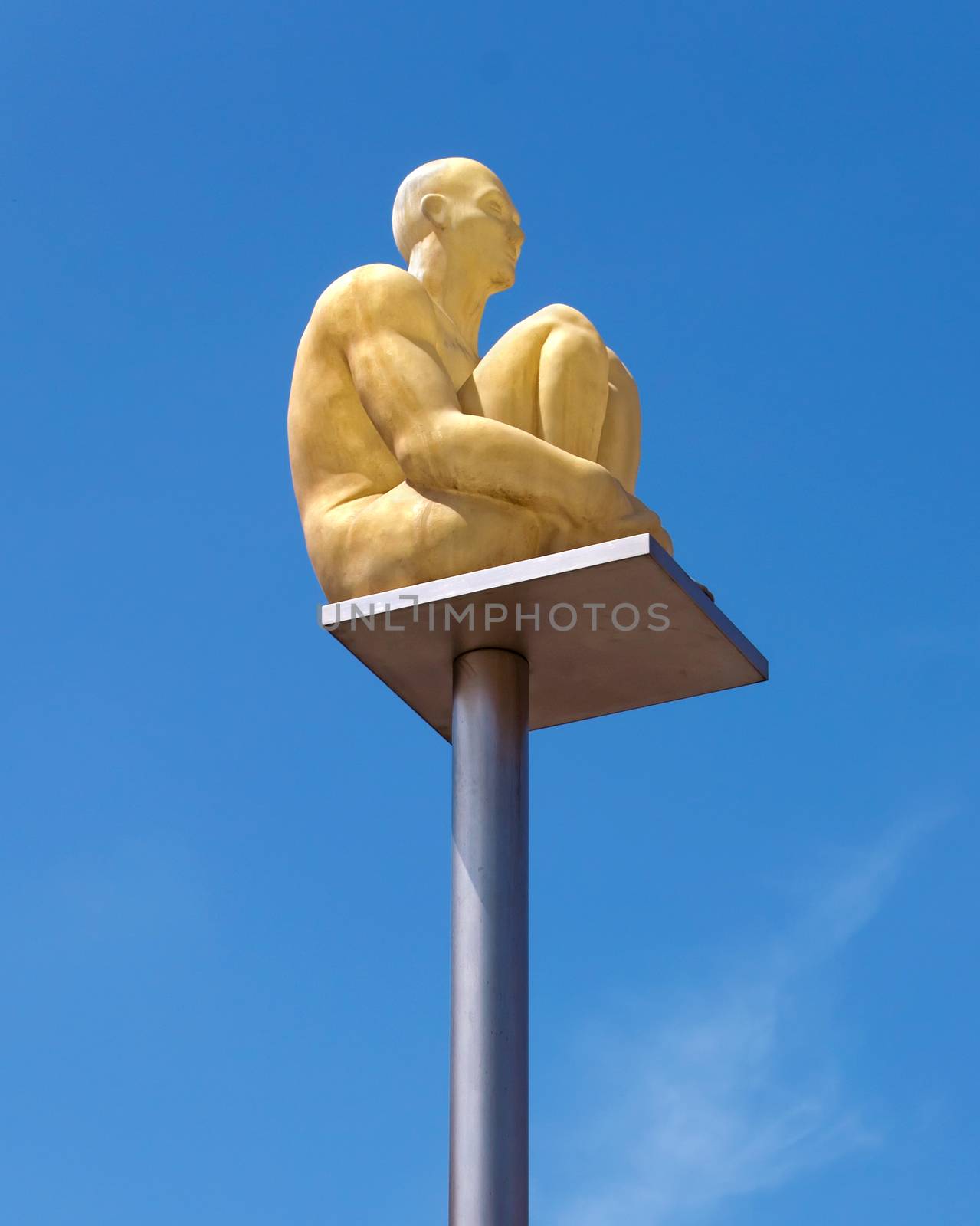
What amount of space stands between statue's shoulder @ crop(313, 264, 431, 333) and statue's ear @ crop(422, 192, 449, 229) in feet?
2.45

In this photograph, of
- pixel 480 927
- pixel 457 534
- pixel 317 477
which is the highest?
pixel 317 477

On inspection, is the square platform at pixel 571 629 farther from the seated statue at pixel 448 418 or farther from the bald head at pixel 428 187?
the bald head at pixel 428 187

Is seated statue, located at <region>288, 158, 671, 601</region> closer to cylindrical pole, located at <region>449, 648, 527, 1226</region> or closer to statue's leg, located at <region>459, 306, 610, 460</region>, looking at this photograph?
statue's leg, located at <region>459, 306, 610, 460</region>

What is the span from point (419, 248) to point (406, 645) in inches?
87.9

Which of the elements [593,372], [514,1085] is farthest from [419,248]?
[514,1085]

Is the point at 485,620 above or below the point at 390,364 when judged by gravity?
below

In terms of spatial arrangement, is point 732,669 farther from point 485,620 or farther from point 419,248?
point 419,248

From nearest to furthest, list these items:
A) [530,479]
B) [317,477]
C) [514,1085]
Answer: [514,1085]
[530,479]
[317,477]

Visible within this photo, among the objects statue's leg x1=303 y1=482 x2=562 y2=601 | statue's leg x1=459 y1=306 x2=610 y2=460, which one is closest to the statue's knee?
statue's leg x1=459 y1=306 x2=610 y2=460

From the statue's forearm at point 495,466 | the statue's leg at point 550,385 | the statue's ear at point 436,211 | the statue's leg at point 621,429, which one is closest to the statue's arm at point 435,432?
the statue's forearm at point 495,466

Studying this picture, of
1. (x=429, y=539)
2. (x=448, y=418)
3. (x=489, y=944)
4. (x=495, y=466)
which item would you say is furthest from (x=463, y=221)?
(x=489, y=944)

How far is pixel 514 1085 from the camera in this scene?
891cm

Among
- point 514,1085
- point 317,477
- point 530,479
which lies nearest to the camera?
point 514,1085

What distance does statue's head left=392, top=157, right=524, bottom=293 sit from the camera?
34.9 ft
